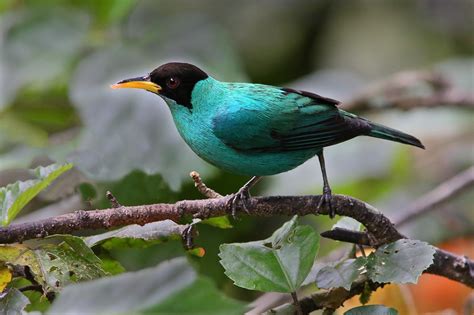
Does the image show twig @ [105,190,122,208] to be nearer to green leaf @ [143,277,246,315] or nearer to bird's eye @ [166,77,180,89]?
green leaf @ [143,277,246,315]

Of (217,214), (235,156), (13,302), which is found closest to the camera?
(13,302)

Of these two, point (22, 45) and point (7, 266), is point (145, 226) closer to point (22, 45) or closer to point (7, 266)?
point (7, 266)

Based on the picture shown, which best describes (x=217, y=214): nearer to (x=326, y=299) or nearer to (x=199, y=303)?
(x=326, y=299)

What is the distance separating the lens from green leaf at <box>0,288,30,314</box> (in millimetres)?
2449

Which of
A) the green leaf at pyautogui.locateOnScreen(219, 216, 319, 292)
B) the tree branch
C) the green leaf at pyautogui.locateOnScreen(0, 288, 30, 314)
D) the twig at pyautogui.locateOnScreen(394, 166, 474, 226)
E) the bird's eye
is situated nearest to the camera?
the green leaf at pyautogui.locateOnScreen(0, 288, 30, 314)

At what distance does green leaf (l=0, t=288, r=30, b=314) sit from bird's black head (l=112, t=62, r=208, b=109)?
1.57 meters

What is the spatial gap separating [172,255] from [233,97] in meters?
0.95

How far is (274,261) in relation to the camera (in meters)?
2.63

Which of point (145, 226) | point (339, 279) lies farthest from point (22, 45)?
point (339, 279)

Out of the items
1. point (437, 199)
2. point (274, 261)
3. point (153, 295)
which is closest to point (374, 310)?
point (274, 261)

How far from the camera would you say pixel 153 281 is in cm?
191

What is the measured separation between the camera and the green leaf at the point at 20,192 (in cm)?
270

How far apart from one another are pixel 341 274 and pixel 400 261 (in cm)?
19

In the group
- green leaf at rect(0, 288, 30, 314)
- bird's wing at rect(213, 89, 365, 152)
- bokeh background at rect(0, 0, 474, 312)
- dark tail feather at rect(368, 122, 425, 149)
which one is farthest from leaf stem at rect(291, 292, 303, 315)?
dark tail feather at rect(368, 122, 425, 149)
